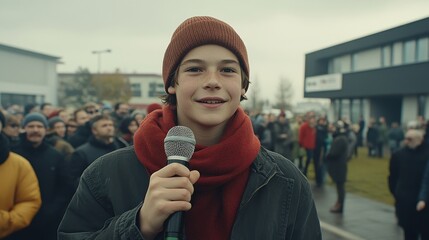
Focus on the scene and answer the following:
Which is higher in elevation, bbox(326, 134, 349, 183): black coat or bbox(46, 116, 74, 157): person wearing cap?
bbox(46, 116, 74, 157): person wearing cap

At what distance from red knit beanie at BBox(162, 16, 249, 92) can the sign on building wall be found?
3248 cm

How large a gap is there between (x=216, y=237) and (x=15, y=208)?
267 cm

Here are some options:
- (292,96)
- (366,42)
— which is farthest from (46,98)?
(292,96)

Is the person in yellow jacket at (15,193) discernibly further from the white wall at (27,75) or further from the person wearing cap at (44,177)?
the white wall at (27,75)

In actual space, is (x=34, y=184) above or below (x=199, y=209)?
below

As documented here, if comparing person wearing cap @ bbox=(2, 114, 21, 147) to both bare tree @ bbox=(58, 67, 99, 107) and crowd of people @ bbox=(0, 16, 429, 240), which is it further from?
bare tree @ bbox=(58, 67, 99, 107)

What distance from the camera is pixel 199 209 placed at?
1.77 metres

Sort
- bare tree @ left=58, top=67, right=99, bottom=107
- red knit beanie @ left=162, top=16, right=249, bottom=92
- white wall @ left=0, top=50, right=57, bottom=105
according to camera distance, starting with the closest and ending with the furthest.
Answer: red knit beanie @ left=162, top=16, right=249, bottom=92 < white wall @ left=0, top=50, right=57, bottom=105 < bare tree @ left=58, top=67, right=99, bottom=107

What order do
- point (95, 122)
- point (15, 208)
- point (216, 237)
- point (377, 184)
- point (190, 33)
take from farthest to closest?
1. point (377, 184)
2. point (95, 122)
3. point (15, 208)
4. point (190, 33)
5. point (216, 237)

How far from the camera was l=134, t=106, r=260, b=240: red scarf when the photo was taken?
1.75 meters

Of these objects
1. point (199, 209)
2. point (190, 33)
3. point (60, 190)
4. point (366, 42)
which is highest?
point (366, 42)

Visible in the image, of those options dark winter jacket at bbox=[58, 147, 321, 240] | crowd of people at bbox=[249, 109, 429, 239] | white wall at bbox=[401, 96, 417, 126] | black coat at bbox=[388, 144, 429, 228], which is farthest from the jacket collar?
white wall at bbox=[401, 96, 417, 126]

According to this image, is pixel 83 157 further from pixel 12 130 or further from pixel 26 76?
pixel 26 76

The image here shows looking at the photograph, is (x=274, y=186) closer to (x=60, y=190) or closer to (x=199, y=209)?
(x=199, y=209)
